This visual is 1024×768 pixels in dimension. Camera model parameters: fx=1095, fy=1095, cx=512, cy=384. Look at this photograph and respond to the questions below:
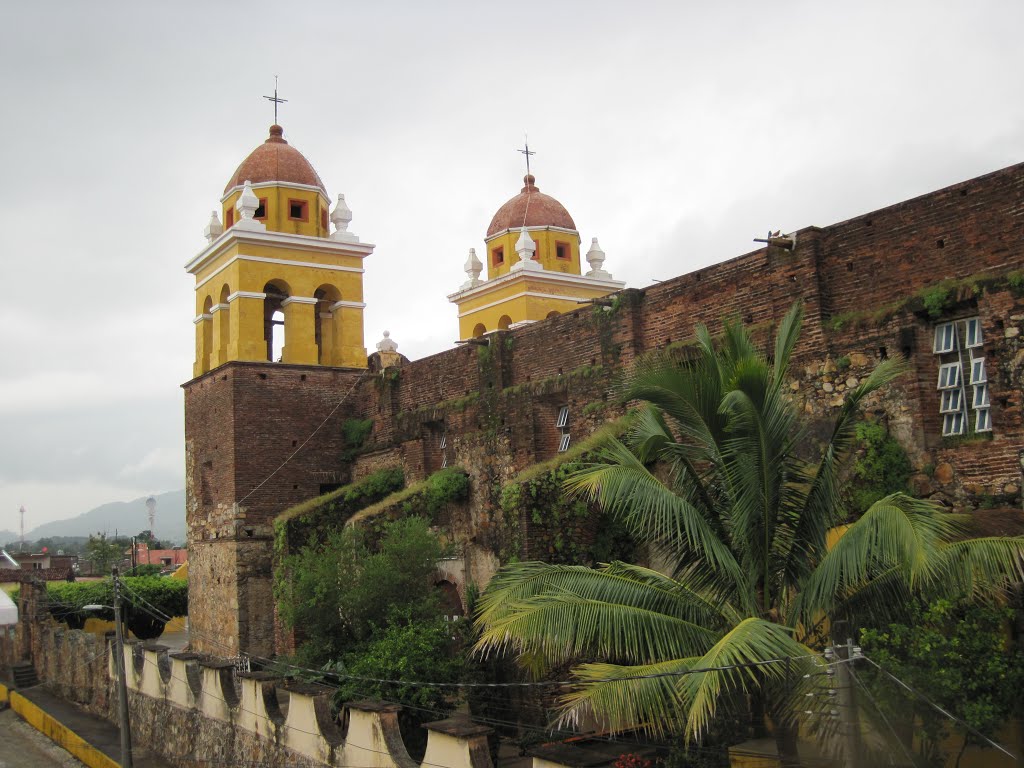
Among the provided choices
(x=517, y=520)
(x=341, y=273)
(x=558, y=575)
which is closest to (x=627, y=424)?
(x=517, y=520)

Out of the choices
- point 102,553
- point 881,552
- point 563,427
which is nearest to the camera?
point 881,552

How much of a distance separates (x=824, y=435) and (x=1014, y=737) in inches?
160

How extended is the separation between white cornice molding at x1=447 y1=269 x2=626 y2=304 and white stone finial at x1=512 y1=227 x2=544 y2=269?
225 mm

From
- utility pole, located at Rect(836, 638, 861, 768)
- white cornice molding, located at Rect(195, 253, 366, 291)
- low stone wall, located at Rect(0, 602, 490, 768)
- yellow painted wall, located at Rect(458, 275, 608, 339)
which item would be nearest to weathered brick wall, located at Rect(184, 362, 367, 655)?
low stone wall, located at Rect(0, 602, 490, 768)

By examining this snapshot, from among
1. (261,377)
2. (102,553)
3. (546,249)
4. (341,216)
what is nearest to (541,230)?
(546,249)

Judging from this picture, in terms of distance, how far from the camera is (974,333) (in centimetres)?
1179

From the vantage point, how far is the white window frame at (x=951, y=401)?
11.9 metres

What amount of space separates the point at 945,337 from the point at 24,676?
26.1 meters

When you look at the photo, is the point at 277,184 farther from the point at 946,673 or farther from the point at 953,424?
the point at 946,673

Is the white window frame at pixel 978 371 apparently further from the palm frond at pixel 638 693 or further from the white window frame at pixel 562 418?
the white window frame at pixel 562 418

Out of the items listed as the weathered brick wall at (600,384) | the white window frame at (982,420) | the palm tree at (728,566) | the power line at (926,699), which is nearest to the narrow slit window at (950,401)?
the weathered brick wall at (600,384)

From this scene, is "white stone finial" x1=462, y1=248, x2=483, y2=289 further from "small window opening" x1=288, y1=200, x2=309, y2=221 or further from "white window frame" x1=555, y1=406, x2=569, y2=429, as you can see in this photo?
"white window frame" x1=555, y1=406, x2=569, y2=429

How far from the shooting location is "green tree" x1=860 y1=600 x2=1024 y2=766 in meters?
8.54

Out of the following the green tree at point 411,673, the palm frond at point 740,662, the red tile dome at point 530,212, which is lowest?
the green tree at point 411,673
